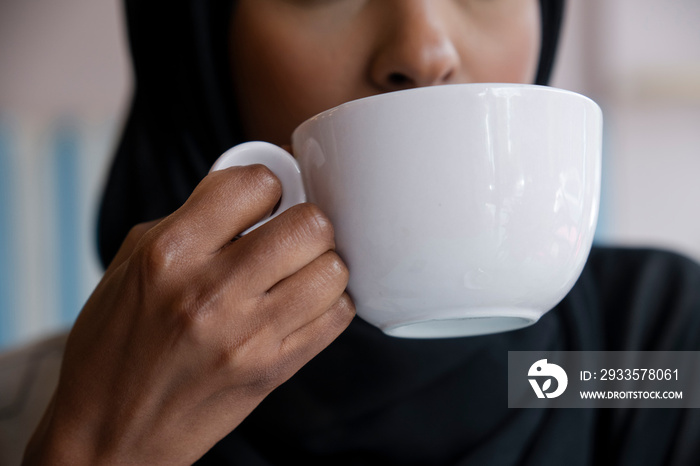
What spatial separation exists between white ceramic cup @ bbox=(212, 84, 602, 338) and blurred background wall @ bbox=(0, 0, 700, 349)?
9.17ft

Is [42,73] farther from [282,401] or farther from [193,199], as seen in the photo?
[193,199]

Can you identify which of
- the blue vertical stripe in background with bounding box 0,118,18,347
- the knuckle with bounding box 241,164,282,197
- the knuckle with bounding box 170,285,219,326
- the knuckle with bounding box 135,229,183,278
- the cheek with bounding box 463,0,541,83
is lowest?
the blue vertical stripe in background with bounding box 0,118,18,347

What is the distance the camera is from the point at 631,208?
3.13m

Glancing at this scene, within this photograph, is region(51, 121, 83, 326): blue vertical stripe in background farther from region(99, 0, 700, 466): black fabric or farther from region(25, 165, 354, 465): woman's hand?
region(25, 165, 354, 465): woman's hand

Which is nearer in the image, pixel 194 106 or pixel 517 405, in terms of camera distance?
pixel 517 405

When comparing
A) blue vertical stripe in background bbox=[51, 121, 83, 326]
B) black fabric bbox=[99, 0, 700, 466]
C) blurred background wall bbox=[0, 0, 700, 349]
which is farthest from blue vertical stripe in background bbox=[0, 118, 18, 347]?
black fabric bbox=[99, 0, 700, 466]

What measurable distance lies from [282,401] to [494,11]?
62cm

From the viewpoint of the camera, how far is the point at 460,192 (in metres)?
0.43

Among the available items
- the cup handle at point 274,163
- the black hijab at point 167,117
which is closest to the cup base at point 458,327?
the cup handle at point 274,163

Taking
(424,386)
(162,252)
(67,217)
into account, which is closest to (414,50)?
(162,252)

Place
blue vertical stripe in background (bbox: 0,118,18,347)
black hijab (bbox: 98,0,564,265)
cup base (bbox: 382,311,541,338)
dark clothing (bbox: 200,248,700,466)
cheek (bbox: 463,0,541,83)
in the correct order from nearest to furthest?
cup base (bbox: 382,311,541,338)
cheek (bbox: 463,0,541,83)
dark clothing (bbox: 200,248,700,466)
black hijab (bbox: 98,0,564,265)
blue vertical stripe in background (bbox: 0,118,18,347)

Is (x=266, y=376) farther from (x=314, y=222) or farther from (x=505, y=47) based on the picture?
(x=505, y=47)

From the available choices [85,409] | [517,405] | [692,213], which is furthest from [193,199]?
[692,213]

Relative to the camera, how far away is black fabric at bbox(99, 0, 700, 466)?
84 centimetres
